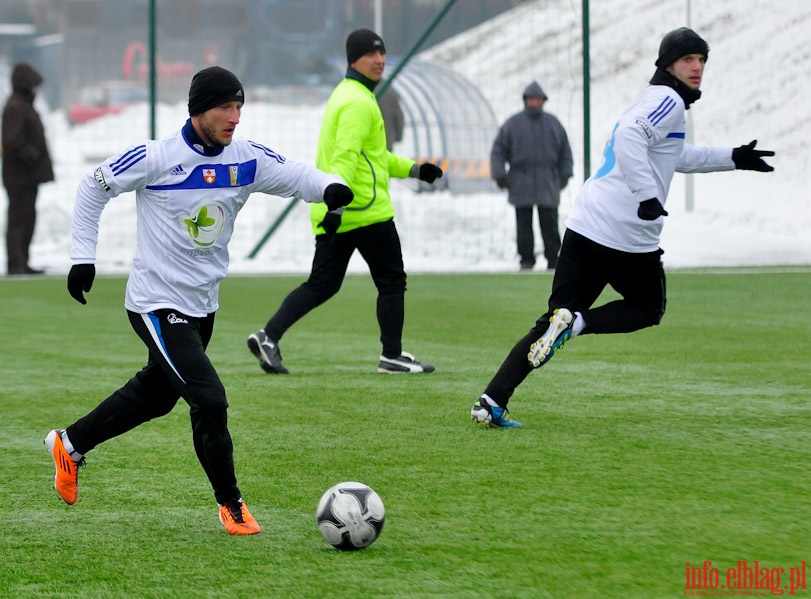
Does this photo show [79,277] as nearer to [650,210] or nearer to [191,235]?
[191,235]

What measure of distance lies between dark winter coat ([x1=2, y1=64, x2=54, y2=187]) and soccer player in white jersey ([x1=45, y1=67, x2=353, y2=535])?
11132 mm

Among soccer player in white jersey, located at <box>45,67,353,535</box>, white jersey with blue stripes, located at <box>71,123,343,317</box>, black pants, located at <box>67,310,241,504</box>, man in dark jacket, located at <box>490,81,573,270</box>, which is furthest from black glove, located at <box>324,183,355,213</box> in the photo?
man in dark jacket, located at <box>490,81,573,270</box>

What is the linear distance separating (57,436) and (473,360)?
4.40m

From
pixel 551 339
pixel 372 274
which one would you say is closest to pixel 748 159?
pixel 551 339

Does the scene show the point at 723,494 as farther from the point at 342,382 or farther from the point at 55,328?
the point at 55,328

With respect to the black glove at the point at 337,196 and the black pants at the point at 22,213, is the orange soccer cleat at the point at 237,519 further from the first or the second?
the black pants at the point at 22,213

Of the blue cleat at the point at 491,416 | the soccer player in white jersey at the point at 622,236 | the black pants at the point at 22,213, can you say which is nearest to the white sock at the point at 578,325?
the soccer player in white jersey at the point at 622,236

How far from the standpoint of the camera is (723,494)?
545 cm

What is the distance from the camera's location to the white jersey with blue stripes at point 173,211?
5164mm

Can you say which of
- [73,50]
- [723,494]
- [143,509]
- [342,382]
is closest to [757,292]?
[342,382]

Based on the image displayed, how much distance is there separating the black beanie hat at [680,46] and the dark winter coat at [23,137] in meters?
10.5

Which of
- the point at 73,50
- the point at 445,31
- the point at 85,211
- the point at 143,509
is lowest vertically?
the point at 143,509

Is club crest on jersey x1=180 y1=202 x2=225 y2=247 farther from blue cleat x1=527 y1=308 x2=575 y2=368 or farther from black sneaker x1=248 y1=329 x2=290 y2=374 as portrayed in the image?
black sneaker x1=248 y1=329 x2=290 y2=374

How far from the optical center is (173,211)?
5195mm
